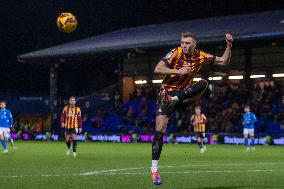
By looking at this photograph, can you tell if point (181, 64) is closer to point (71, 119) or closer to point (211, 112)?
point (71, 119)

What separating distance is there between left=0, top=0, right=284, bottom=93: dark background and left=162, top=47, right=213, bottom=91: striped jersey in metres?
34.1

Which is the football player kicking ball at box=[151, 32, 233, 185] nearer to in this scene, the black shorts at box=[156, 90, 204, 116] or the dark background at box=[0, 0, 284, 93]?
the black shorts at box=[156, 90, 204, 116]

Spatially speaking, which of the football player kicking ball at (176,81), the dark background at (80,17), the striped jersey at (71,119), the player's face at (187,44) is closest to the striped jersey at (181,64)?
the football player kicking ball at (176,81)

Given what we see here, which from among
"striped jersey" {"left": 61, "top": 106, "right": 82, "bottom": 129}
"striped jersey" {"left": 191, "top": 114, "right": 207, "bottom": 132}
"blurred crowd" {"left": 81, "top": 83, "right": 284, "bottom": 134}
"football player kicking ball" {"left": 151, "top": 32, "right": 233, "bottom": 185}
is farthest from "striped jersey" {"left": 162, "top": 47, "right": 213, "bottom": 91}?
"blurred crowd" {"left": 81, "top": 83, "right": 284, "bottom": 134}

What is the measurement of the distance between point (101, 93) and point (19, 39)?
918 centimetres

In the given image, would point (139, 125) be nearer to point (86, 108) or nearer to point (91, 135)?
point (91, 135)

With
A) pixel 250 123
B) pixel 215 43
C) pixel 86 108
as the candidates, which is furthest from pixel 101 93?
pixel 250 123

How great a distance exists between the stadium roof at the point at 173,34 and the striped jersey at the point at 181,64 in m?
23.2

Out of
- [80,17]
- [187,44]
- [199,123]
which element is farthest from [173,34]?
[187,44]

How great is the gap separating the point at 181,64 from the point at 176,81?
1.07 ft

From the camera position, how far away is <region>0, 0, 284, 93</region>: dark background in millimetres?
44719

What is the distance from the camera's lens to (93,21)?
48.4 metres

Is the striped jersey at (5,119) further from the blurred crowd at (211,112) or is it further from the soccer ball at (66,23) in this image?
the blurred crowd at (211,112)

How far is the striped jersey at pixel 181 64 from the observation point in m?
10.2
